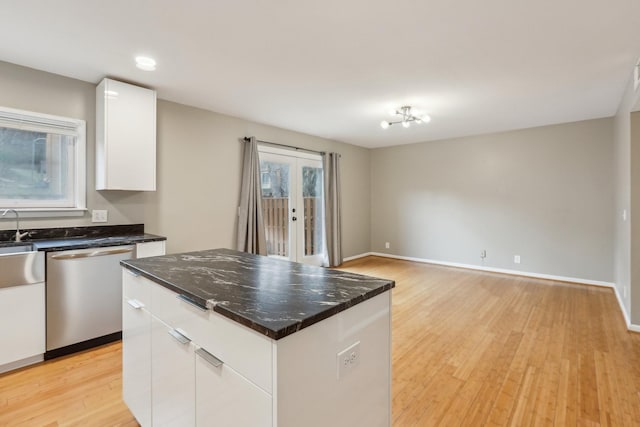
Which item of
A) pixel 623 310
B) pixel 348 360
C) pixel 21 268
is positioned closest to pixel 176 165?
pixel 21 268

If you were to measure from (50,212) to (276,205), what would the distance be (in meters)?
2.80

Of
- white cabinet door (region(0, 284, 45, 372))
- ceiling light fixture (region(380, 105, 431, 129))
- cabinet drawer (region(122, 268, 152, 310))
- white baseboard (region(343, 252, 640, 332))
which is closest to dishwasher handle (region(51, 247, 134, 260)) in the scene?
white cabinet door (region(0, 284, 45, 372))

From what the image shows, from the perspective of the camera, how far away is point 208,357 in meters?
1.13

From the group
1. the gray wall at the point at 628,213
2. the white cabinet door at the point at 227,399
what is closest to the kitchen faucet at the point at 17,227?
the white cabinet door at the point at 227,399

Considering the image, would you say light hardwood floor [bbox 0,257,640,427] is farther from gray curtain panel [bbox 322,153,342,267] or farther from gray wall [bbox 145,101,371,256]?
gray curtain panel [bbox 322,153,342,267]

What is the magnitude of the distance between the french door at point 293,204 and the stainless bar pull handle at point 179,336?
3368mm

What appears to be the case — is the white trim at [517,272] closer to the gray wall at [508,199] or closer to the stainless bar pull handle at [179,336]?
the gray wall at [508,199]

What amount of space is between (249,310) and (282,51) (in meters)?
2.17

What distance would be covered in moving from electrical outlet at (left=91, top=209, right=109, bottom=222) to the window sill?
0.08m

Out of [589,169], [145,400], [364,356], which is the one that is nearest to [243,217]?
[145,400]

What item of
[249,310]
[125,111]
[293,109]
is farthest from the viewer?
[293,109]

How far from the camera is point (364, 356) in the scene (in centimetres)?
121

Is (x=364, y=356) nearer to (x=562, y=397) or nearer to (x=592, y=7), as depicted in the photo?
(x=562, y=397)

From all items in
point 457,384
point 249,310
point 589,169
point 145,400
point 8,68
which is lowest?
point 457,384
